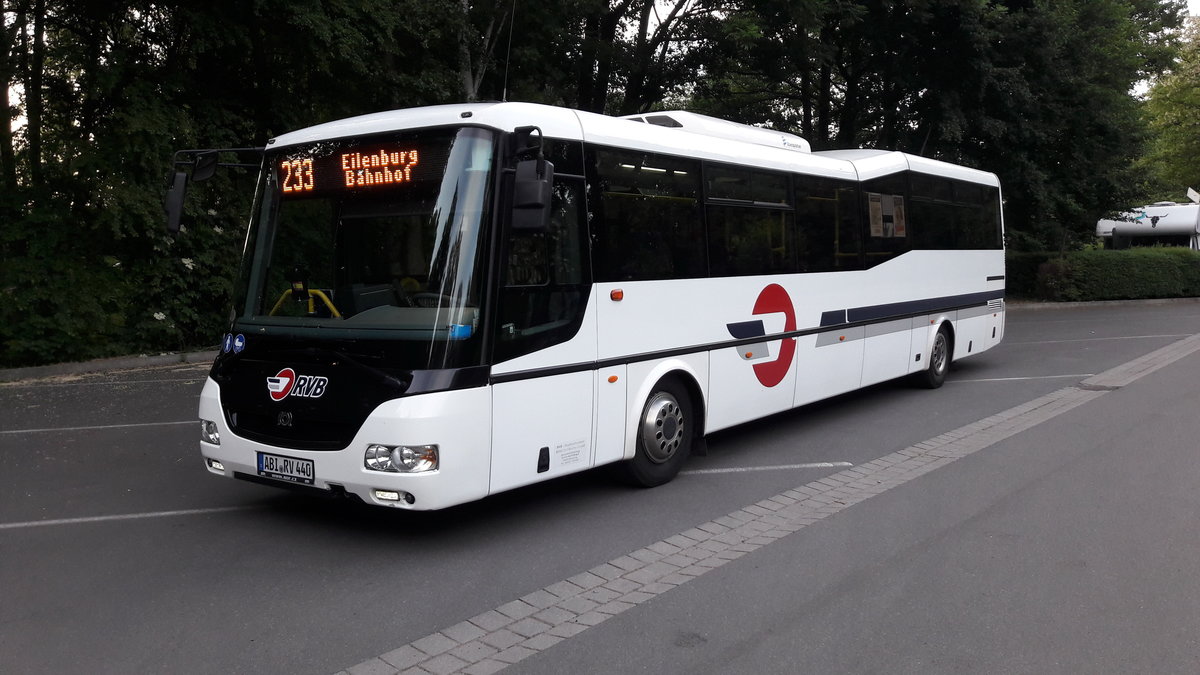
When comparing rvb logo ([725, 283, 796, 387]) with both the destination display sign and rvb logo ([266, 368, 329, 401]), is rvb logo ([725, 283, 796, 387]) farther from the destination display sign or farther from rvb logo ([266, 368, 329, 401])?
rvb logo ([266, 368, 329, 401])

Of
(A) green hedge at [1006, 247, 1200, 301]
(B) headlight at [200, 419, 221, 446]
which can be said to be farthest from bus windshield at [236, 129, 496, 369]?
(A) green hedge at [1006, 247, 1200, 301]

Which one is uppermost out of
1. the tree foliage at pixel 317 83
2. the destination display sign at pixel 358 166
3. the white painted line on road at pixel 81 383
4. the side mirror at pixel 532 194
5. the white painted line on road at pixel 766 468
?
the tree foliage at pixel 317 83

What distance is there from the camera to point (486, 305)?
566 cm

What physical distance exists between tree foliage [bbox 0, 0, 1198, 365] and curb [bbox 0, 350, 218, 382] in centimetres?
21

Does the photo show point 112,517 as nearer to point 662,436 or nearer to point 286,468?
point 286,468

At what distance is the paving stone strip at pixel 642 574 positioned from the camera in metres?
4.25

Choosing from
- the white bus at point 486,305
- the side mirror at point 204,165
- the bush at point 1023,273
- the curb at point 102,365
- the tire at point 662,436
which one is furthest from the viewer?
the bush at point 1023,273

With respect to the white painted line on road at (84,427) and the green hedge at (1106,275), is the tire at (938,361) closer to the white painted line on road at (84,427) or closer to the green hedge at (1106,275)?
the white painted line on road at (84,427)

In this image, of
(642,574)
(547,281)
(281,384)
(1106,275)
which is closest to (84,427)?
(281,384)

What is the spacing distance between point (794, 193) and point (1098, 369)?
7728 mm

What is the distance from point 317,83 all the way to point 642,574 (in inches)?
560

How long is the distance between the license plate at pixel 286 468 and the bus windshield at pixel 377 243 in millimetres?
794

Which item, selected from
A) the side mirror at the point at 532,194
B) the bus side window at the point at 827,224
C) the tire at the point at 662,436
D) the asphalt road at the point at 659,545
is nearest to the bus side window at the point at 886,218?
the bus side window at the point at 827,224

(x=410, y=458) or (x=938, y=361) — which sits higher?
(x=410, y=458)
